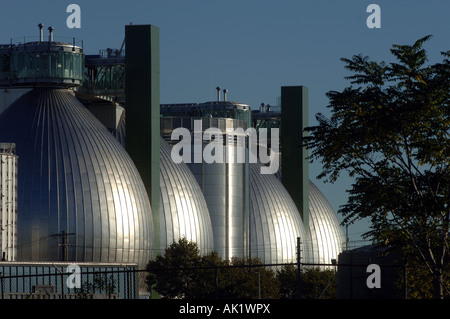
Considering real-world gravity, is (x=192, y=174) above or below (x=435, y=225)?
above

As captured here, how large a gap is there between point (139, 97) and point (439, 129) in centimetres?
5335

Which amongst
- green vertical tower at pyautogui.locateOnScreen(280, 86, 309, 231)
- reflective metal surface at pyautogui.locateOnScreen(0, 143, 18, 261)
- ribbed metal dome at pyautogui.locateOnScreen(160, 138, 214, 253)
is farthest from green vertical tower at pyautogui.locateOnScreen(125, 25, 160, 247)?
green vertical tower at pyautogui.locateOnScreen(280, 86, 309, 231)

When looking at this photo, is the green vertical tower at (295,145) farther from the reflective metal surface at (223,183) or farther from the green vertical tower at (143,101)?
the green vertical tower at (143,101)

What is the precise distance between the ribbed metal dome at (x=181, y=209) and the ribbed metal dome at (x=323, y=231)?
30.1 m

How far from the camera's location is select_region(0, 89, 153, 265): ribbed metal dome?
8888 centimetres

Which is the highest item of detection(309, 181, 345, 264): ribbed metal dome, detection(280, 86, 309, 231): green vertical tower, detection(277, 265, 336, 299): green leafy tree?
detection(280, 86, 309, 231): green vertical tower

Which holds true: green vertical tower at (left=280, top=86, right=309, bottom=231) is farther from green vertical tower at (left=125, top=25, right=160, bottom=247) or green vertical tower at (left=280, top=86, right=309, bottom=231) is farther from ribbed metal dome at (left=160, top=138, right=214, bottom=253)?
green vertical tower at (left=125, top=25, right=160, bottom=247)

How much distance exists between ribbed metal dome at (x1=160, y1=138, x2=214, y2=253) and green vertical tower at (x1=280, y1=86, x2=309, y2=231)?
867 inches

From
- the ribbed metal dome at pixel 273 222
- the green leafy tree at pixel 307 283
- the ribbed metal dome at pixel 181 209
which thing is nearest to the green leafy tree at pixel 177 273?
the ribbed metal dome at pixel 181 209
